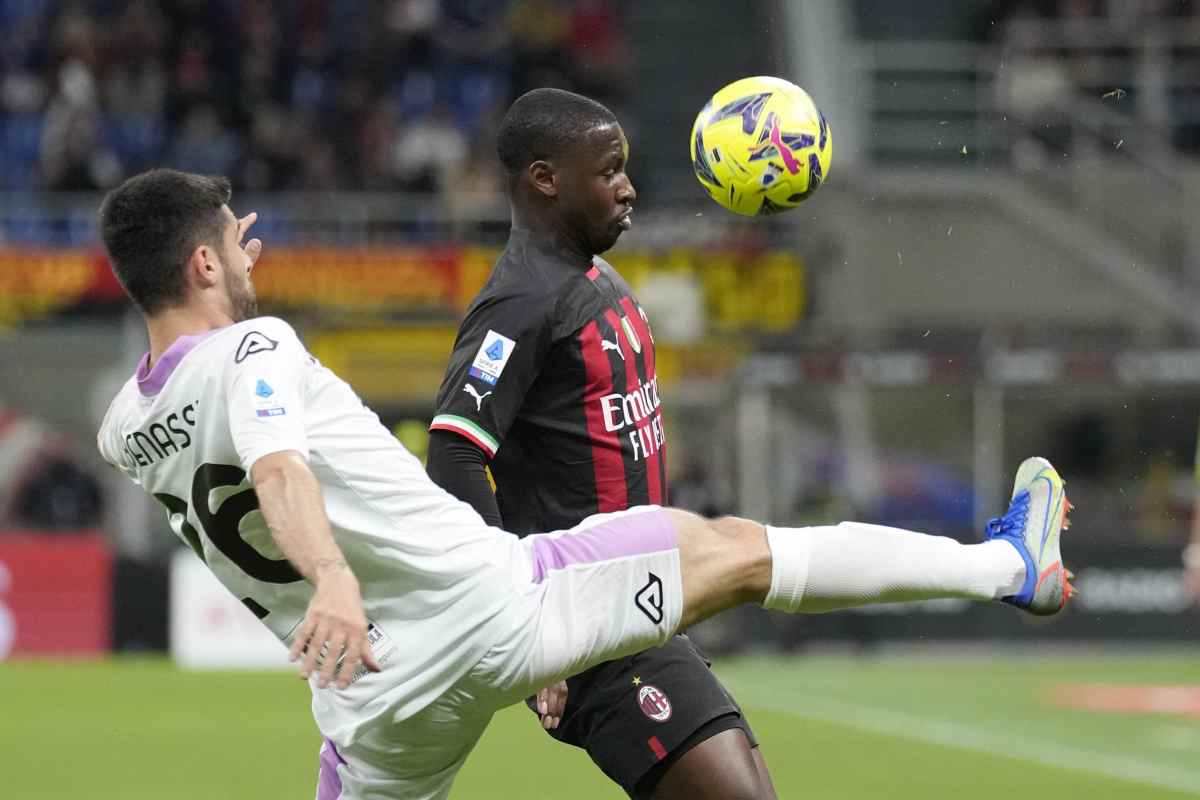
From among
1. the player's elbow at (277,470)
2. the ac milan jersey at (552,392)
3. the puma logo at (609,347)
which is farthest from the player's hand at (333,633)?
the puma logo at (609,347)

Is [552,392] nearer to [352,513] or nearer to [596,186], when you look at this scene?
[596,186]

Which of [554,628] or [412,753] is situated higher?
[554,628]

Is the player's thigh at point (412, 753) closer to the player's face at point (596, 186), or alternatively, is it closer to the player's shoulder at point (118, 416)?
the player's shoulder at point (118, 416)

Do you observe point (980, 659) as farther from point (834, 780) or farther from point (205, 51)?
point (205, 51)

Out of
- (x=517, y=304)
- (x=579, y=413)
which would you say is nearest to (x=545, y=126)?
(x=517, y=304)

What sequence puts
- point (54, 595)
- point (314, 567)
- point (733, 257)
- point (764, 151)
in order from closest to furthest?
1. point (314, 567)
2. point (764, 151)
3. point (54, 595)
4. point (733, 257)

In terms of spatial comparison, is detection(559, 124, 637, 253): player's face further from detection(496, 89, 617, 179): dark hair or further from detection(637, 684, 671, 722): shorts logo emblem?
detection(637, 684, 671, 722): shorts logo emblem

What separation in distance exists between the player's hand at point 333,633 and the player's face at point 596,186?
167cm

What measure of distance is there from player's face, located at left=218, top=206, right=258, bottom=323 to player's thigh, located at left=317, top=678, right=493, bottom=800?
1.07 metres

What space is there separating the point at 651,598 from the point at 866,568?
54 centimetres

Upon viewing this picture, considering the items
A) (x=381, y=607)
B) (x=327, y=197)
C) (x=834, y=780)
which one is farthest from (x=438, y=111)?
(x=381, y=607)

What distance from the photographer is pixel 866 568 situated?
198 inches

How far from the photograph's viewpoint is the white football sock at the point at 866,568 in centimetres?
497

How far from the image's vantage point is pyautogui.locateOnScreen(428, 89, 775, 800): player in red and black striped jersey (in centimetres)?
543
